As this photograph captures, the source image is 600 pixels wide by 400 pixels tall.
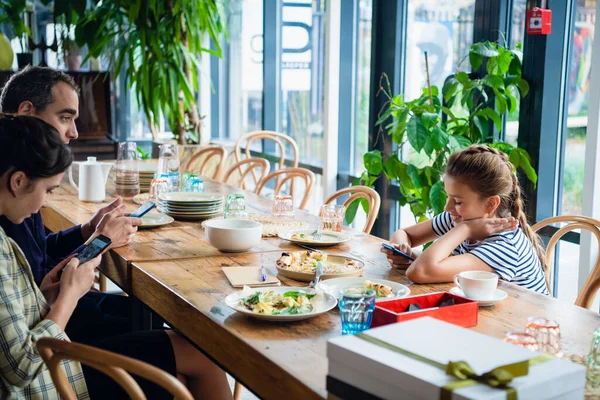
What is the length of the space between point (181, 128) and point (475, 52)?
2.65 m

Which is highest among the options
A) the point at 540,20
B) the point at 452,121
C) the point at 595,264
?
the point at 540,20

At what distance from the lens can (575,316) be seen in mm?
1647

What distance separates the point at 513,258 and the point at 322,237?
2.01 ft

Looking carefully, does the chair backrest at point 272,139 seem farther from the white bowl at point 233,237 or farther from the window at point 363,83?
the white bowl at point 233,237

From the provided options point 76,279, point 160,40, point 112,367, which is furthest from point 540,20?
point 160,40

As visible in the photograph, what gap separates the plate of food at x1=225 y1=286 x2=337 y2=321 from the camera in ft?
5.06

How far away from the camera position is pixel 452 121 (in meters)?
3.29

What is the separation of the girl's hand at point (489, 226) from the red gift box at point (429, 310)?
1.76 ft

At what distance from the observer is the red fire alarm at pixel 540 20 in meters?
3.04

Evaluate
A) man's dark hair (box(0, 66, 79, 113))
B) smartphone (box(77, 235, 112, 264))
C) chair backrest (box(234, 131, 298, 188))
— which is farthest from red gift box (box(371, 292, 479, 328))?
chair backrest (box(234, 131, 298, 188))

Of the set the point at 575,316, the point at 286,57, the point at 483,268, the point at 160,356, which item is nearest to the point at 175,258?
the point at 160,356

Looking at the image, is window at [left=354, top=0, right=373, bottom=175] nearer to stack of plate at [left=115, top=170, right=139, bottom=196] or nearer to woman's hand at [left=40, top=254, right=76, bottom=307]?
stack of plate at [left=115, top=170, right=139, bottom=196]

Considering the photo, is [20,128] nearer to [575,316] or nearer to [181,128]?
[575,316]

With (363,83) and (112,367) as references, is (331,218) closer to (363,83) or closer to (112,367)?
(112,367)
